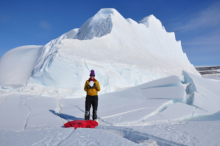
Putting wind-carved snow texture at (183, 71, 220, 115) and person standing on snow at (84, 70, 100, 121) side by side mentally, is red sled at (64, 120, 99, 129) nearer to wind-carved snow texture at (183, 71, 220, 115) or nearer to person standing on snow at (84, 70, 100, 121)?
person standing on snow at (84, 70, 100, 121)

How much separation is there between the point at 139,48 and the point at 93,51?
384 centimetres

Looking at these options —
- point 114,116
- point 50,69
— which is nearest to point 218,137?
point 114,116

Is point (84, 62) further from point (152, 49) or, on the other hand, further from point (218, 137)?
point (152, 49)

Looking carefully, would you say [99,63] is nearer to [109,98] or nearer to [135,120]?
[109,98]

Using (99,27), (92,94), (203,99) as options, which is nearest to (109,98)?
(92,94)

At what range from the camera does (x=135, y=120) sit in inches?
115

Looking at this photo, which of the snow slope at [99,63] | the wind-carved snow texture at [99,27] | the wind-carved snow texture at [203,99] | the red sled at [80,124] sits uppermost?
the wind-carved snow texture at [99,27]

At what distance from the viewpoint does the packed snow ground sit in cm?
190

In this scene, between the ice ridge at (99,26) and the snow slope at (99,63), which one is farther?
the ice ridge at (99,26)

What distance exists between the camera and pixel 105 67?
22.5ft

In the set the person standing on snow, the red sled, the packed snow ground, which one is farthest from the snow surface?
the person standing on snow

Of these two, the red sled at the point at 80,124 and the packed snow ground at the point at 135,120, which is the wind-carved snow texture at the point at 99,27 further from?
the red sled at the point at 80,124

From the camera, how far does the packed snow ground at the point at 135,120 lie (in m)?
1.90

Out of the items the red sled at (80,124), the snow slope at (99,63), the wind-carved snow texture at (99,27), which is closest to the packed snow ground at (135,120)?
the red sled at (80,124)
